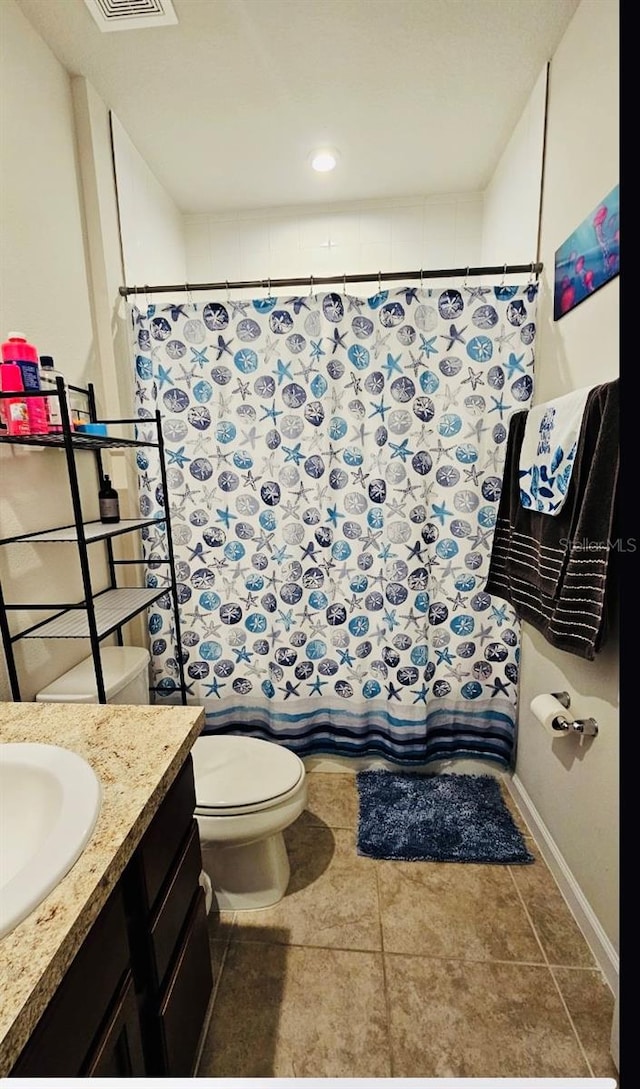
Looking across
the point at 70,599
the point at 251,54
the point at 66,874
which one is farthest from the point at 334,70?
the point at 66,874

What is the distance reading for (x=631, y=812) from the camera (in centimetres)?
28

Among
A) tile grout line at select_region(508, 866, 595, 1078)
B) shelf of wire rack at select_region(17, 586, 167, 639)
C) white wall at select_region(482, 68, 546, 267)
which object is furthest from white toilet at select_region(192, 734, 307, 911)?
white wall at select_region(482, 68, 546, 267)

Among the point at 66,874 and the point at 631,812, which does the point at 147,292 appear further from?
the point at 631,812

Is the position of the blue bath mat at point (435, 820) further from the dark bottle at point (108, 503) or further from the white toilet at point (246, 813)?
the dark bottle at point (108, 503)

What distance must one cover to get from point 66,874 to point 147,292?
1.84 meters

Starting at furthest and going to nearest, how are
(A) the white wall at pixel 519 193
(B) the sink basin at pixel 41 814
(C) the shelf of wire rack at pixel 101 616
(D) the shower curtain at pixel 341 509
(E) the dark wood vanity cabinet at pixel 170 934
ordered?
(D) the shower curtain at pixel 341 509 < (A) the white wall at pixel 519 193 < (C) the shelf of wire rack at pixel 101 616 < (E) the dark wood vanity cabinet at pixel 170 934 < (B) the sink basin at pixel 41 814

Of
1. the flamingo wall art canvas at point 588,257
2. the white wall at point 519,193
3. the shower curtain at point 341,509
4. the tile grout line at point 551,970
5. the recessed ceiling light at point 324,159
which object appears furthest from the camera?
the recessed ceiling light at point 324,159

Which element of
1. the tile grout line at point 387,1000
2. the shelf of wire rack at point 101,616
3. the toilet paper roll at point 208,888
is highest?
the shelf of wire rack at point 101,616

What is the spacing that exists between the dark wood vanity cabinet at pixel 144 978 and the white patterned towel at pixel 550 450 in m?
1.16

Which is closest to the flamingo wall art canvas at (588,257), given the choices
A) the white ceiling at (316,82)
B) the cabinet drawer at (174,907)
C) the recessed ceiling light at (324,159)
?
the white ceiling at (316,82)

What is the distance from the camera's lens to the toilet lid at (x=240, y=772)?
4.60 ft

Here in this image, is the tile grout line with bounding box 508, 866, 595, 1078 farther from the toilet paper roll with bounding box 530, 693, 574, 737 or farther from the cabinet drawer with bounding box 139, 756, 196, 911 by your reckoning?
the cabinet drawer with bounding box 139, 756, 196, 911

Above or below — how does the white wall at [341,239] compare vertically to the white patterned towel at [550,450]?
above

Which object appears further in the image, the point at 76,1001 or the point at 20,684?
the point at 20,684
